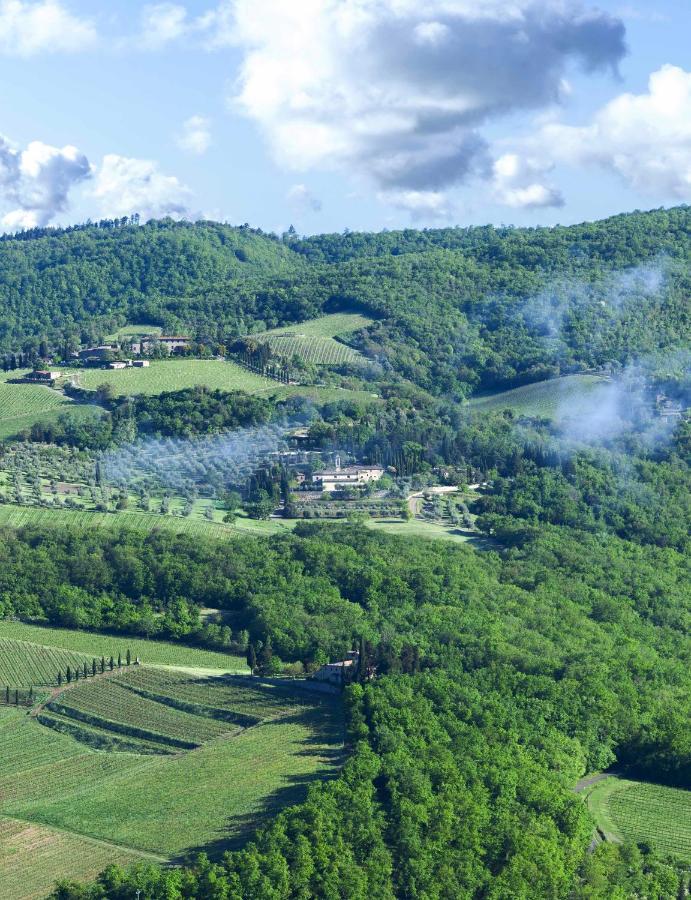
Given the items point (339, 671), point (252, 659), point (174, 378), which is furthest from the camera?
point (174, 378)

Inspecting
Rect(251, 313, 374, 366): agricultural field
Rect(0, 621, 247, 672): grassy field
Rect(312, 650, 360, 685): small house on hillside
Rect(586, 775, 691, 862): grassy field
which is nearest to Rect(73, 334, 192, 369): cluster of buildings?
Rect(251, 313, 374, 366): agricultural field

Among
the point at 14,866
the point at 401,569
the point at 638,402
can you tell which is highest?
the point at 638,402

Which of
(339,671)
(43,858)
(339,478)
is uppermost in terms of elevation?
(339,478)

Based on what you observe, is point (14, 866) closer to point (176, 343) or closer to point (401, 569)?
point (401, 569)

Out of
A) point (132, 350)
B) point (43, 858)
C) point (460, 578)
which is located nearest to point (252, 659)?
point (460, 578)

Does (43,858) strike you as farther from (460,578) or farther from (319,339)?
(319,339)

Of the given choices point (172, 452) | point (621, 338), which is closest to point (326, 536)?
point (172, 452)

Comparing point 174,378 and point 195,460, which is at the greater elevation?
point 174,378
